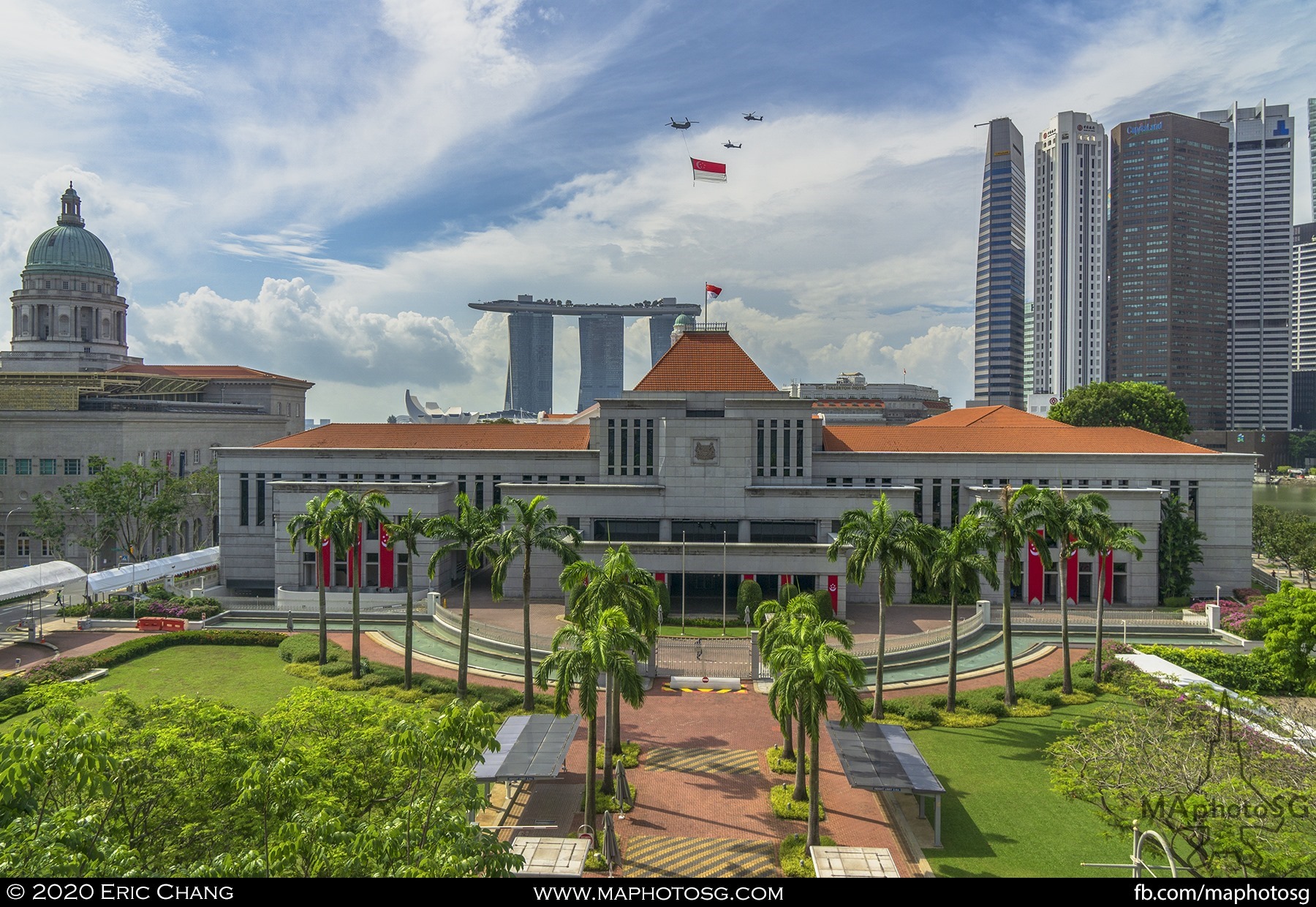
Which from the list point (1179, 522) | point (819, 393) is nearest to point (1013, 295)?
point (819, 393)

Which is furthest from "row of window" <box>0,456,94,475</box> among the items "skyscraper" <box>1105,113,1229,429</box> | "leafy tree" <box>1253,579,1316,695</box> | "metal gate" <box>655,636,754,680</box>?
"skyscraper" <box>1105,113,1229,429</box>

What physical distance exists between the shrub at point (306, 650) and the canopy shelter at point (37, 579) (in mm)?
19670

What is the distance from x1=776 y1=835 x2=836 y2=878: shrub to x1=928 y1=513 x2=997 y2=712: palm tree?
43.8ft

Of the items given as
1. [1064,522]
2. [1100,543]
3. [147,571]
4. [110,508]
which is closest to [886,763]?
[1064,522]

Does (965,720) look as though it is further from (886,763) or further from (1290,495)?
(1290,495)

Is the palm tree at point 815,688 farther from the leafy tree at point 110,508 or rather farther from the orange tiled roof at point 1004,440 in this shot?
the leafy tree at point 110,508

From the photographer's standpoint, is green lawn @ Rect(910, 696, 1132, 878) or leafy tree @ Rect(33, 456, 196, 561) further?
leafy tree @ Rect(33, 456, 196, 561)

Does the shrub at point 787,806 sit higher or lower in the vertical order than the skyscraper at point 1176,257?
lower

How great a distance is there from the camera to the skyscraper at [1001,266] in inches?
7549

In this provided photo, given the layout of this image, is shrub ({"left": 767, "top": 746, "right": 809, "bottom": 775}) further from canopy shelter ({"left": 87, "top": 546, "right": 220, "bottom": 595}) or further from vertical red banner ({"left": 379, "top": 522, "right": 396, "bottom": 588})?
canopy shelter ({"left": 87, "top": 546, "right": 220, "bottom": 595})

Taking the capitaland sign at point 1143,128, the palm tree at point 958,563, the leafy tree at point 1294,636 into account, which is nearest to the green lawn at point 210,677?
the palm tree at point 958,563

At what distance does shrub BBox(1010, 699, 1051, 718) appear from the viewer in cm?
3403

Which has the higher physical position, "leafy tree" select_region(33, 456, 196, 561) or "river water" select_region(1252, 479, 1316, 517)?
"leafy tree" select_region(33, 456, 196, 561)
